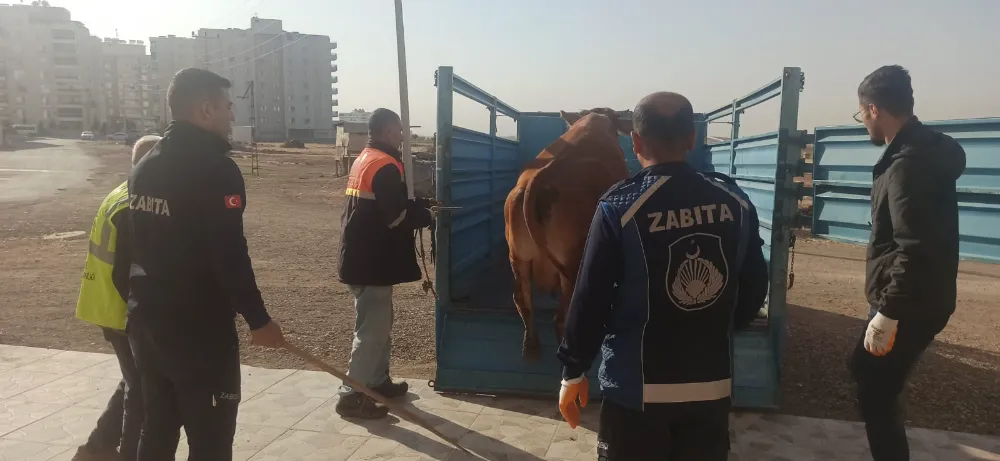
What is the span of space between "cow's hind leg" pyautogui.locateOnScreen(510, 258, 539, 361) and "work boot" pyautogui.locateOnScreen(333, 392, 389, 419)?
964 millimetres

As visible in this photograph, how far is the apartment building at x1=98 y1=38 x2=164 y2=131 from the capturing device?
92.9 meters

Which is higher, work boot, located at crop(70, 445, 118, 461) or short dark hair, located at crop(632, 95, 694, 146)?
short dark hair, located at crop(632, 95, 694, 146)

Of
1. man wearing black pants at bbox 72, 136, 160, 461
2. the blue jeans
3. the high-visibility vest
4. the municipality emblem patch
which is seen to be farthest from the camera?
the blue jeans

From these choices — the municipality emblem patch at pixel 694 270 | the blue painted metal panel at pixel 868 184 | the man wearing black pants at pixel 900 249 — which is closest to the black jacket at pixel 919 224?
the man wearing black pants at pixel 900 249

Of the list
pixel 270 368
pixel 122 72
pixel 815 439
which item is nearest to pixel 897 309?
pixel 815 439

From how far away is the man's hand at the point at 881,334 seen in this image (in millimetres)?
2322

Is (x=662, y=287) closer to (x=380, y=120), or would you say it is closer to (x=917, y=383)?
(x=380, y=120)

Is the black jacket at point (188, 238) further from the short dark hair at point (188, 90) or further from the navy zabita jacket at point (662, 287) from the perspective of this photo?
the navy zabita jacket at point (662, 287)

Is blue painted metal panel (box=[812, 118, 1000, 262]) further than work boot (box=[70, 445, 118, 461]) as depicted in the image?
No

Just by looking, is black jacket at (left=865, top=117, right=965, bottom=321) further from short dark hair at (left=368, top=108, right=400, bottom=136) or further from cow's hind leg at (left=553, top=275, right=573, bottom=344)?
short dark hair at (left=368, top=108, right=400, bottom=136)

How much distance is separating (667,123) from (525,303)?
6.80 feet

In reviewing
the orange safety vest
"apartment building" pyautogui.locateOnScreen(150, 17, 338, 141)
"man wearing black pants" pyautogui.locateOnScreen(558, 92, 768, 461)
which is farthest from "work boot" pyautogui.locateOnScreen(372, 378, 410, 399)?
"apartment building" pyautogui.locateOnScreen(150, 17, 338, 141)

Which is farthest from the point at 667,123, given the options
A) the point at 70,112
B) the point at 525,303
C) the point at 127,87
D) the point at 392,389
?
the point at 127,87

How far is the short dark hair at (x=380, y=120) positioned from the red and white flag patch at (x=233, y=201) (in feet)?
5.69
